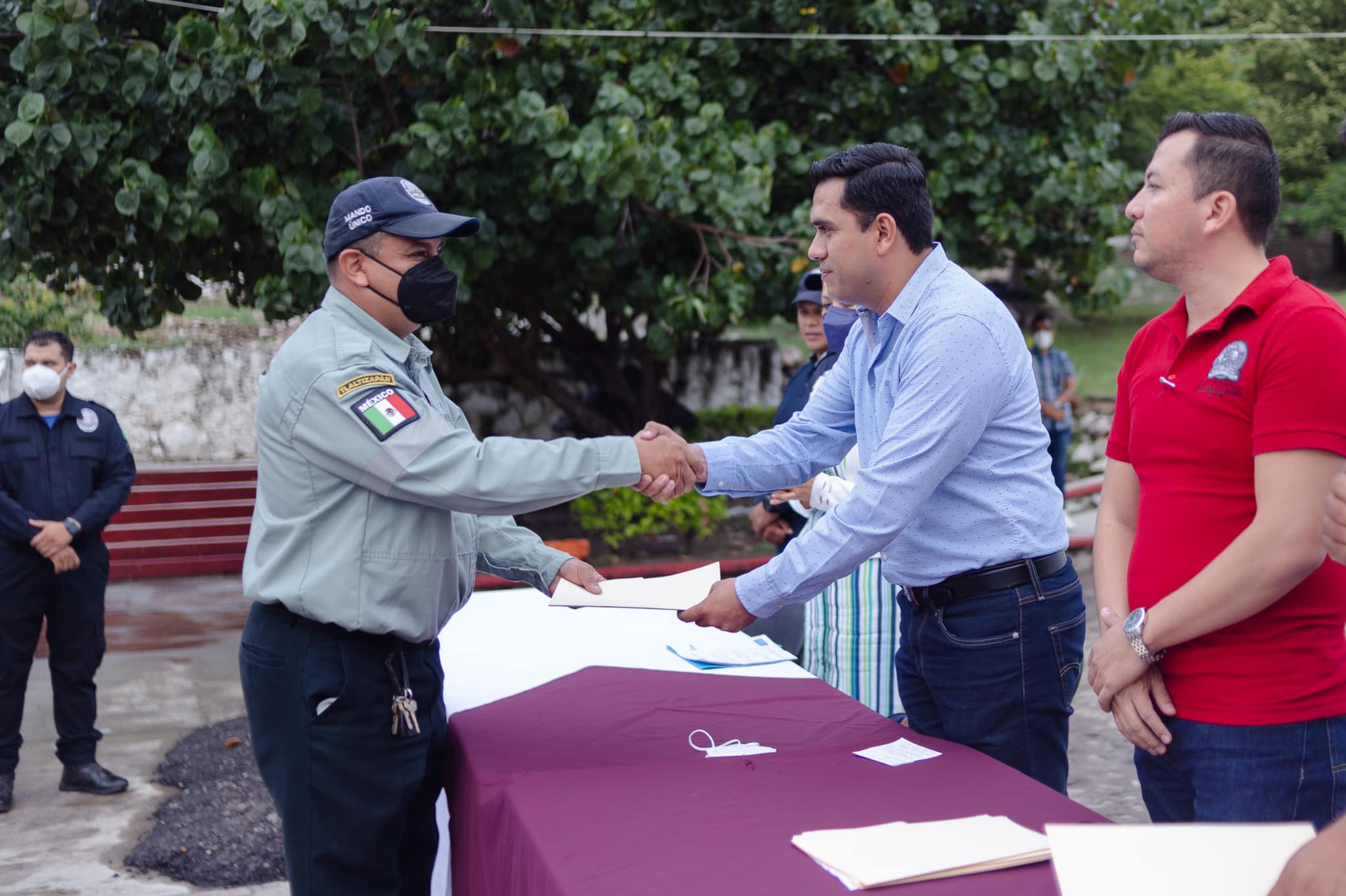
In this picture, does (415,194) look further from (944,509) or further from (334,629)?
(944,509)

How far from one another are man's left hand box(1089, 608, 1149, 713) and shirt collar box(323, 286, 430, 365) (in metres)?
1.58

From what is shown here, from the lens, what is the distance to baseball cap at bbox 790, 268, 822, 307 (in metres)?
4.97

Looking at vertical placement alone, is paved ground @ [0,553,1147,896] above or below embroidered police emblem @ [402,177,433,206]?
below

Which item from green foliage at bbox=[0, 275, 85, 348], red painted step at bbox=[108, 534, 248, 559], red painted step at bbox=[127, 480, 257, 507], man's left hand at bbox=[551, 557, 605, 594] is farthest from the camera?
green foliage at bbox=[0, 275, 85, 348]

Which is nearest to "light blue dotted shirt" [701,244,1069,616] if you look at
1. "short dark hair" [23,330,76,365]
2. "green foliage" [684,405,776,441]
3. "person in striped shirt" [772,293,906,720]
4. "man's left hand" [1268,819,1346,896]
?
"man's left hand" [1268,819,1346,896]

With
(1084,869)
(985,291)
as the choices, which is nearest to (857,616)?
(985,291)

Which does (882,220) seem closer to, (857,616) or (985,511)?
(985,511)

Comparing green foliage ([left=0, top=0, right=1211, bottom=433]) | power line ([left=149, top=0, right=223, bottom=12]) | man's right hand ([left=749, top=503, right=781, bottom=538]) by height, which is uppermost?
power line ([left=149, top=0, right=223, bottom=12])

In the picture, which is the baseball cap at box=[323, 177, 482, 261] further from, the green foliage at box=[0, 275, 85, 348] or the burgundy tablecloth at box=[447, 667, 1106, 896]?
the green foliage at box=[0, 275, 85, 348]

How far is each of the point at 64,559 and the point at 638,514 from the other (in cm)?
486

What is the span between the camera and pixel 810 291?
199 inches

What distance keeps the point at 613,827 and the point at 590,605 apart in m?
0.81

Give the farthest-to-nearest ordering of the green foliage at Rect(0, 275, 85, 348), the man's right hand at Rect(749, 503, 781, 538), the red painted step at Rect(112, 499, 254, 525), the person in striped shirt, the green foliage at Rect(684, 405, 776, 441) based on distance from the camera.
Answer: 1. the green foliage at Rect(0, 275, 85, 348)
2. the green foliage at Rect(684, 405, 776, 441)
3. the red painted step at Rect(112, 499, 254, 525)
4. the man's right hand at Rect(749, 503, 781, 538)
5. the person in striped shirt

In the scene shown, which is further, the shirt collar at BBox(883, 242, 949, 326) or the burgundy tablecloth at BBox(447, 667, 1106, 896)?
the shirt collar at BBox(883, 242, 949, 326)
